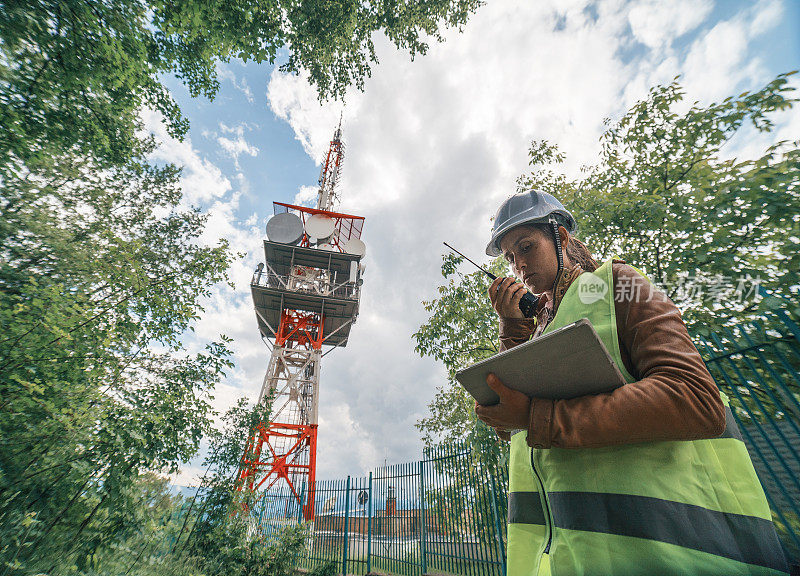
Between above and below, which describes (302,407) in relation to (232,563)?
above

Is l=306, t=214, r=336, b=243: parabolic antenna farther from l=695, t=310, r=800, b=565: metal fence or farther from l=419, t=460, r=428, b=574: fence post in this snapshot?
l=695, t=310, r=800, b=565: metal fence

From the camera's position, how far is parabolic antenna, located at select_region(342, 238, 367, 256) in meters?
A: 21.4

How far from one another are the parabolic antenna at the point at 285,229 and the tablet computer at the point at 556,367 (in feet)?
64.9

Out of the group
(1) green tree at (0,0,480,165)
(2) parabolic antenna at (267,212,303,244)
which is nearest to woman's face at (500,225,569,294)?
(1) green tree at (0,0,480,165)

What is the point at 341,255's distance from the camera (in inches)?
802

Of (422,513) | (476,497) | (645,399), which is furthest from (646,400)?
(422,513)

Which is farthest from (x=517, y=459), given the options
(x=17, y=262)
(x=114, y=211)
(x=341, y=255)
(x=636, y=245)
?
(x=341, y=255)

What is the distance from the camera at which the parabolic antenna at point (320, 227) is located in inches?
828

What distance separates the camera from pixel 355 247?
70.7 ft

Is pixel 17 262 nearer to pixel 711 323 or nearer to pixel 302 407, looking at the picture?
pixel 302 407

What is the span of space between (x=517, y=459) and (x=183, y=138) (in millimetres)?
10493

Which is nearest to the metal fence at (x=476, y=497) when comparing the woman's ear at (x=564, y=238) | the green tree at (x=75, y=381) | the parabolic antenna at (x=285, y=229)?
the woman's ear at (x=564, y=238)

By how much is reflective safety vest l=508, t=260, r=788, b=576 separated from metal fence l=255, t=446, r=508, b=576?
5678mm

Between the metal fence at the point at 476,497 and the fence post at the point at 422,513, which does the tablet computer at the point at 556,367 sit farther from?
the fence post at the point at 422,513
